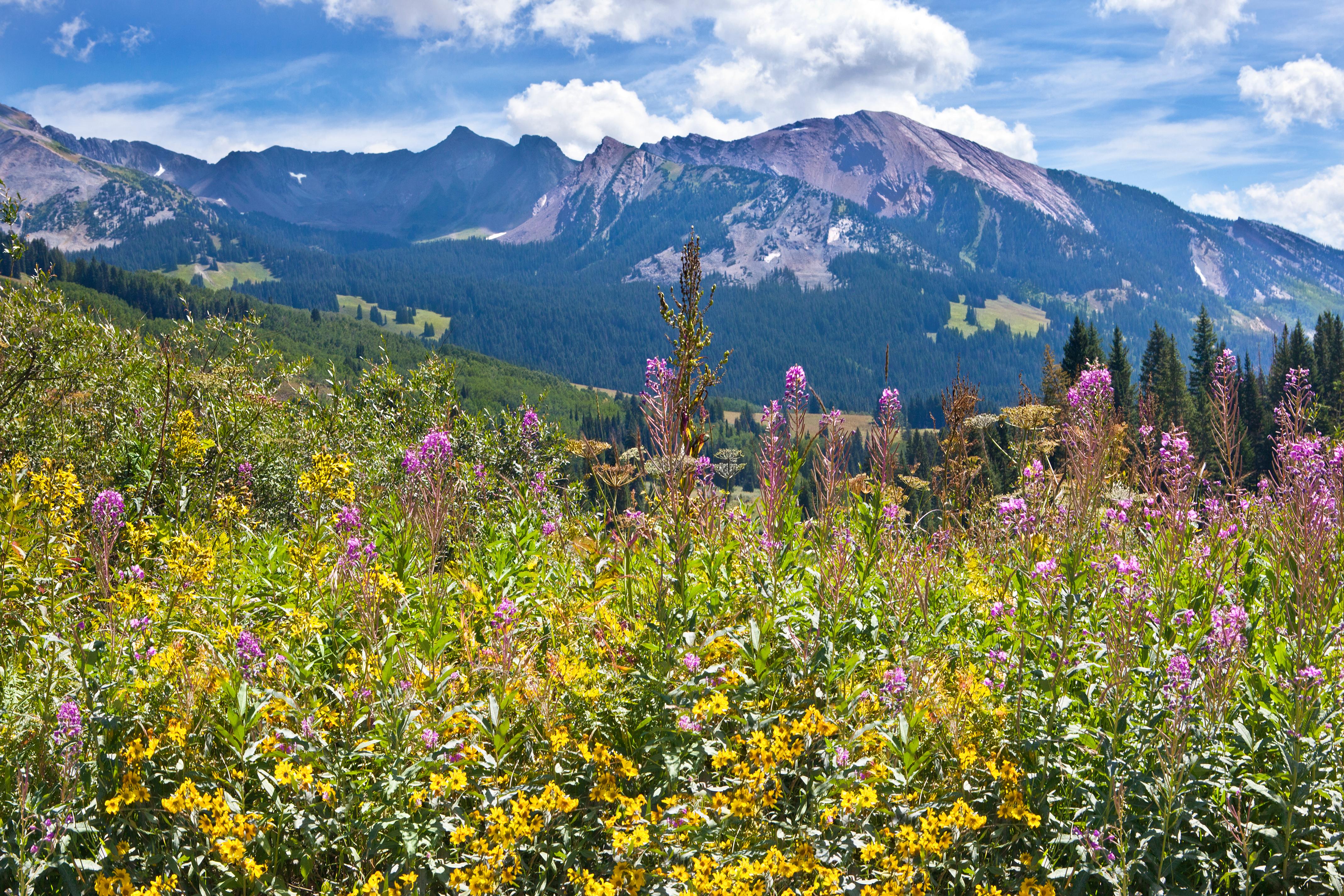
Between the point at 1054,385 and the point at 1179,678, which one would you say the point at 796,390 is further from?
the point at 1054,385

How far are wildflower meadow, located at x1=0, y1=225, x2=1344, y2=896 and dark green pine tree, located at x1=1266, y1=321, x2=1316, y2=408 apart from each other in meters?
86.1

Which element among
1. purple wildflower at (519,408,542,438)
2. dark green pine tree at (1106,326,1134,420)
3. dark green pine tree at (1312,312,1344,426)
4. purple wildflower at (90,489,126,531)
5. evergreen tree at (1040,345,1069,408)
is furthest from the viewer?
dark green pine tree at (1312,312,1344,426)

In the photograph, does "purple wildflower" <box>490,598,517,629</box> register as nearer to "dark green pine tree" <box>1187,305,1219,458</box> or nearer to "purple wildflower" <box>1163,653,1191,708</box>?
"purple wildflower" <box>1163,653,1191,708</box>

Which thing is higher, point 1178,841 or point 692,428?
point 692,428

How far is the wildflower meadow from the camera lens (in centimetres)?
383

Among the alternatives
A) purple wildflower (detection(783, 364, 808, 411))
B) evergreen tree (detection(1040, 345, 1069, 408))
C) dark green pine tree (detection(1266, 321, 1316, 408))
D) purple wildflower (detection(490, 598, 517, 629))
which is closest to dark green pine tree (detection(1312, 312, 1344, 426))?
dark green pine tree (detection(1266, 321, 1316, 408))

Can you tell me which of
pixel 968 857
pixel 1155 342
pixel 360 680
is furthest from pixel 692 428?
pixel 1155 342

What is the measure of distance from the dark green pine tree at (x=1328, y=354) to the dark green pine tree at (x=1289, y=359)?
3.78 ft

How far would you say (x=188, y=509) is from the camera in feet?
29.6

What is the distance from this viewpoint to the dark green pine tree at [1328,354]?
83.2 m

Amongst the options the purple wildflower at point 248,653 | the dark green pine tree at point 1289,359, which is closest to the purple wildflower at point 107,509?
the purple wildflower at point 248,653

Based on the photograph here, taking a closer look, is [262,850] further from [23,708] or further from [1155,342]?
[1155,342]

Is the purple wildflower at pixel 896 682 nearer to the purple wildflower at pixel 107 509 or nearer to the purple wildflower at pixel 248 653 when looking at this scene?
the purple wildflower at pixel 248 653

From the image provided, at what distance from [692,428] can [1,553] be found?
17.6 feet
